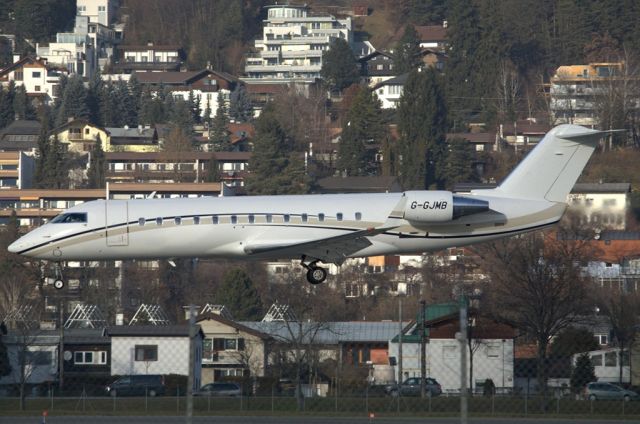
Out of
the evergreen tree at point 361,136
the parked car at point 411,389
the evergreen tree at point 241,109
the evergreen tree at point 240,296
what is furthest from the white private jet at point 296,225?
the evergreen tree at point 241,109

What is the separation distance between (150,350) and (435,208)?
32.2ft

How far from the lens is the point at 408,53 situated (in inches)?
6471

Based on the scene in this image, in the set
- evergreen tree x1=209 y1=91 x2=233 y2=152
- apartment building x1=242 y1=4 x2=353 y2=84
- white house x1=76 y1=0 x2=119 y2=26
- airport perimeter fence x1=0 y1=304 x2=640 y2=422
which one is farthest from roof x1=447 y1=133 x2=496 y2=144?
airport perimeter fence x1=0 y1=304 x2=640 y2=422

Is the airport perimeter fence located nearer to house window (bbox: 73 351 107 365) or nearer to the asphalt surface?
house window (bbox: 73 351 107 365)

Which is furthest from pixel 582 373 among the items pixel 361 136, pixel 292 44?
pixel 292 44

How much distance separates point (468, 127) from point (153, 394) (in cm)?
10478

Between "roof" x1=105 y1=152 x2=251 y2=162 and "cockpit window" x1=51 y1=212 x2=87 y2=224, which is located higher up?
"roof" x1=105 y1=152 x2=251 y2=162

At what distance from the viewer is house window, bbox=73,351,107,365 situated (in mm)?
43438

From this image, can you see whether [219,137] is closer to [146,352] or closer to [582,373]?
[146,352]

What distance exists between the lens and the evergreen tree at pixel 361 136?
122750 millimetres

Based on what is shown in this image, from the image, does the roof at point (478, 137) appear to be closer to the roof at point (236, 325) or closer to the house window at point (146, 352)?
the roof at point (236, 325)

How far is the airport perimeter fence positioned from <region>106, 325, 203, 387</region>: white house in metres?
0.07

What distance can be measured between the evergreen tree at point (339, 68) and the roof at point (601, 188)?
6170cm

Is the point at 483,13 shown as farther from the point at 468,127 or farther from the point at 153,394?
the point at 153,394
